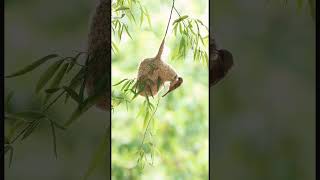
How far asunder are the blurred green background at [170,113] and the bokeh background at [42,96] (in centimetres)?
9

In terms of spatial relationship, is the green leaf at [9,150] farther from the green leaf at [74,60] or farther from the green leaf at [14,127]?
the green leaf at [74,60]

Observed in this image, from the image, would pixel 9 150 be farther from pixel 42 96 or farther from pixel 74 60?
pixel 74 60

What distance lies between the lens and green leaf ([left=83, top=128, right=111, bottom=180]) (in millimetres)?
1406

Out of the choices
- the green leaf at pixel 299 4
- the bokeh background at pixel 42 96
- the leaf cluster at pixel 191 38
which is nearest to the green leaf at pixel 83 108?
the bokeh background at pixel 42 96

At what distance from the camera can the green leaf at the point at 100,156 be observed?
4.61ft

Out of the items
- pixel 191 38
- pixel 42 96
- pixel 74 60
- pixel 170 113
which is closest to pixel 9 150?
pixel 42 96

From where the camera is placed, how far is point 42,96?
1.41 metres

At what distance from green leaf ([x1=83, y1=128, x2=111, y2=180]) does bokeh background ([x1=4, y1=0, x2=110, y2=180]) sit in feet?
0.03

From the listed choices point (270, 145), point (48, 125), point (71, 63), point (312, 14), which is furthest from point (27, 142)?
point (312, 14)

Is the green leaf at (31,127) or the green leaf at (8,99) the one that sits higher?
the green leaf at (8,99)

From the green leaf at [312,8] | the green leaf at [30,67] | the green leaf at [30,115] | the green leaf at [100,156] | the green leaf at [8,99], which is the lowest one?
the green leaf at [100,156]

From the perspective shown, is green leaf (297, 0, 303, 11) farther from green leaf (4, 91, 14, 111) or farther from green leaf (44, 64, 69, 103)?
green leaf (4, 91, 14, 111)

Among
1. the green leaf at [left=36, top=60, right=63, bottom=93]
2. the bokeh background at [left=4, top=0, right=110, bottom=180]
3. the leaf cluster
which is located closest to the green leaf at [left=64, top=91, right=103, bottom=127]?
the bokeh background at [left=4, top=0, right=110, bottom=180]

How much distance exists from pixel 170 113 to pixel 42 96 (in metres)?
0.37
